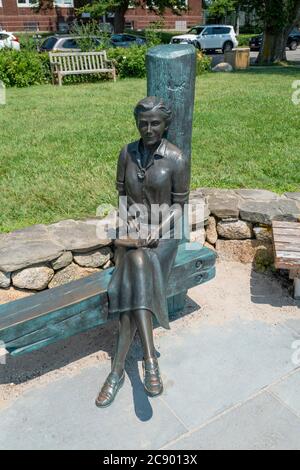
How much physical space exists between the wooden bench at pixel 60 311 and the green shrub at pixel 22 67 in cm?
1082

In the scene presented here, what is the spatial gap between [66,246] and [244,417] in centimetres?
176

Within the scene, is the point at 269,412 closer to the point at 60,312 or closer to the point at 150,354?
the point at 150,354

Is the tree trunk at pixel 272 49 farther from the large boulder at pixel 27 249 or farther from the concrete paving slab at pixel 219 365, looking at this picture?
the concrete paving slab at pixel 219 365

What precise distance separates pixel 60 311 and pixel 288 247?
A: 5.97 feet

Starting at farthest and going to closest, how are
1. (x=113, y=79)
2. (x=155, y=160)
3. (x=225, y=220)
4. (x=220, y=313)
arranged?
(x=113, y=79) < (x=225, y=220) < (x=220, y=313) < (x=155, y=160)

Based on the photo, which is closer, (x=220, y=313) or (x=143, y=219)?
(x=143, y=219)

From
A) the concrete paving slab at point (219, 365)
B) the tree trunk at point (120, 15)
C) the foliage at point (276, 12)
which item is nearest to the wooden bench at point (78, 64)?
the foliage at point (276, 12)

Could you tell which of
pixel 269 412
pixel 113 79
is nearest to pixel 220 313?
pixel 269 412

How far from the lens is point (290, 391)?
253 cm

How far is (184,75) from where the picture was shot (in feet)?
9.02

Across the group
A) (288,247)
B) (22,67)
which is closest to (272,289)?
(288,247)

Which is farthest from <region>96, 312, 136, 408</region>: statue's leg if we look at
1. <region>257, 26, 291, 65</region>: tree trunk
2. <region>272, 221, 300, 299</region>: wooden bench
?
<region>257, 26, 291, 65</region>: tree trunk

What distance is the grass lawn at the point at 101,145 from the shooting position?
180 inches

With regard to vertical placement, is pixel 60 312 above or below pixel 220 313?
above
